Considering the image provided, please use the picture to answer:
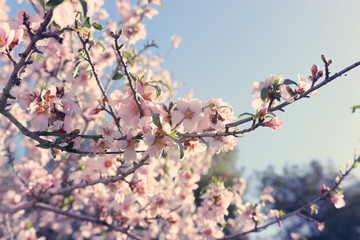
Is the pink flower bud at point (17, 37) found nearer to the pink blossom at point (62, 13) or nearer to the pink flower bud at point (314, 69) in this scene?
the pink blossom at point (62, 13)

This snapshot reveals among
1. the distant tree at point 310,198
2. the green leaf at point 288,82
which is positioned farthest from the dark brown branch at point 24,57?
the distant tree at point 310,198

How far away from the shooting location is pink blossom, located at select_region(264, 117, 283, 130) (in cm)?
169

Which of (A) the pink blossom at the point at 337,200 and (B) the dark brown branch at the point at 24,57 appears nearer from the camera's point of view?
(B) the dark brown branch at the point at 24,57

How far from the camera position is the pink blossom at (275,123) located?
1.69m

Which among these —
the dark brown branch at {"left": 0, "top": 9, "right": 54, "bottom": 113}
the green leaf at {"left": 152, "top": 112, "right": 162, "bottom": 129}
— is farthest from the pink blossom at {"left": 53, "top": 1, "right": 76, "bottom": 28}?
the green leaf at {"left": 152, "top": 112, "right": 162, "bottom": 129}

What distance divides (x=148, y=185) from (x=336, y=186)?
104 inches

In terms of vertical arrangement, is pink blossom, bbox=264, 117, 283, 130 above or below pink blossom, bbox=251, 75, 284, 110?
below

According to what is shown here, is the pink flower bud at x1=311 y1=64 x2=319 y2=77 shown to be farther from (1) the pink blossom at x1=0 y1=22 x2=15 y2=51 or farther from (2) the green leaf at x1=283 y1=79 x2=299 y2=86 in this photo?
(1) the pink blossom at x1=0 y1=22 x2=15 y2=51

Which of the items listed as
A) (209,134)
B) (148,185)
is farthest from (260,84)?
(148,185)

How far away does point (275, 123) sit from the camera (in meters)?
1.70

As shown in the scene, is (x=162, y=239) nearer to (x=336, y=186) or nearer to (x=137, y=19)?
(x=336, y=186)

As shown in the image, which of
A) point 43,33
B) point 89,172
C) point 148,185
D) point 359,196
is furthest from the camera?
point 359,196

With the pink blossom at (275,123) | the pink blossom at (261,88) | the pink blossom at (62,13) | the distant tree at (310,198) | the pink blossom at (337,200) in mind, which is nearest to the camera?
the pink blossom at (62,13)

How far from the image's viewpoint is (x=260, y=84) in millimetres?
1886
